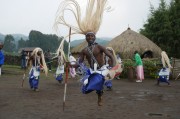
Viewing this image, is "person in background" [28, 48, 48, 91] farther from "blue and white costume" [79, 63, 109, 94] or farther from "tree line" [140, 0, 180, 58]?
"tree line" [140, 0, 180, 58]

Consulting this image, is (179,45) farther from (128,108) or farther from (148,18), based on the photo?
(128,108)

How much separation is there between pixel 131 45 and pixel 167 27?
5.11 meters

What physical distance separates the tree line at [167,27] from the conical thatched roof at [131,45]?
351 cm

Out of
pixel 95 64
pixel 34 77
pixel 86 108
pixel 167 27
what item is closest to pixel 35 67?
pixel 34 77

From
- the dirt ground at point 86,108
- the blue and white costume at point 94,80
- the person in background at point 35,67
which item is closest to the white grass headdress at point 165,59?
the dirt ground at point 86,108

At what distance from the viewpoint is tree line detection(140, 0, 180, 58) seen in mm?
31203

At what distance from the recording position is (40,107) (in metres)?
8.55

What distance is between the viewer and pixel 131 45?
91.8 feet

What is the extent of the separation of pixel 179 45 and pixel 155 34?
8.19 ft

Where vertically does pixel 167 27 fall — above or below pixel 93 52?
above

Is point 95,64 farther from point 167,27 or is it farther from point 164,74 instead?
point 167,27

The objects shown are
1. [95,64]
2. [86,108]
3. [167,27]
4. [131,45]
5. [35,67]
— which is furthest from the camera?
[167,27]

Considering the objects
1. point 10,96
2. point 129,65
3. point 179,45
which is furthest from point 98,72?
point 179,45

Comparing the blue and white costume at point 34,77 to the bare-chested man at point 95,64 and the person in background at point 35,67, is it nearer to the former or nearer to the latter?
the person in background at point 35,67
